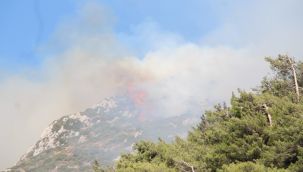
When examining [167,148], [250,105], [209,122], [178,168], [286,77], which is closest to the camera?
[250,105]

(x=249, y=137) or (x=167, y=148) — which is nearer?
(x=249, y=137)

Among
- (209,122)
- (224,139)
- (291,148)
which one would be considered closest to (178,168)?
(224,139)

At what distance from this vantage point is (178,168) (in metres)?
45.6

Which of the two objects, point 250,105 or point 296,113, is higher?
point 250,105

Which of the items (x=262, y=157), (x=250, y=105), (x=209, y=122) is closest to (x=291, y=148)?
(x=262, y=157)

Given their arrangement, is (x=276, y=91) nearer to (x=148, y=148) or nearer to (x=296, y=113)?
(x=296, y=113)

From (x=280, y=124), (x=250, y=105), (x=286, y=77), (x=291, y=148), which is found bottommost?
(x=291, y=148)

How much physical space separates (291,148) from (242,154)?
16.9ft

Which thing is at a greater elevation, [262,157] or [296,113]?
[296,113]

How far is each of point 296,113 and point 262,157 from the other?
15.0 feet

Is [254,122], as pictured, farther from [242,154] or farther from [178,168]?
[178,168]

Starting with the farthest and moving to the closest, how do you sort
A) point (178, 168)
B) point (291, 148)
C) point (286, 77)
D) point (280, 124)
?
1. point (286, 77)
2. point (178, 168)
3. point (280, 124)
4. point (291, 148)

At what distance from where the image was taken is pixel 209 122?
76.5 meters

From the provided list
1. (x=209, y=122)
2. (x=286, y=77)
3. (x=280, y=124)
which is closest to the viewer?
(x=280, y=124)
